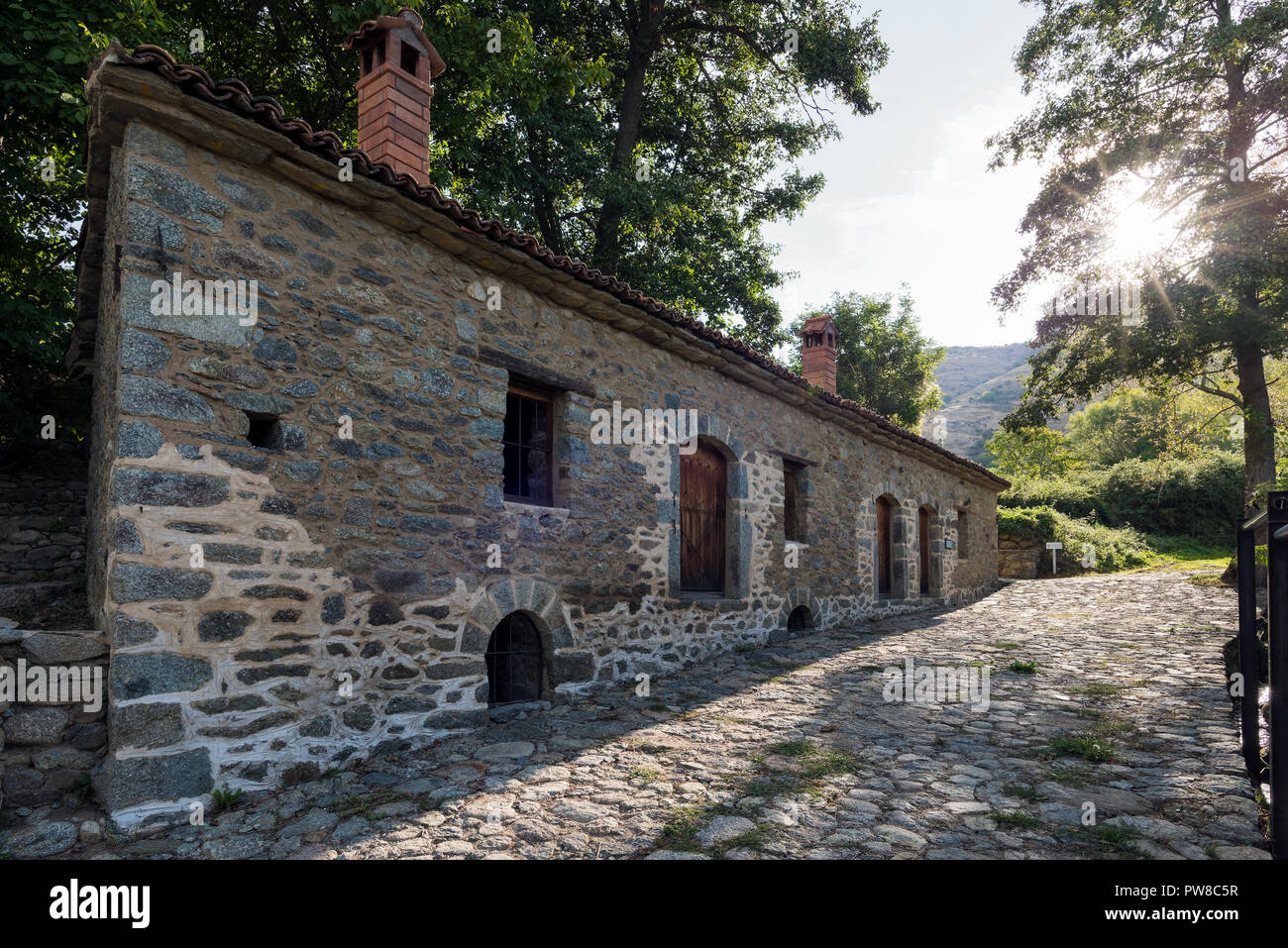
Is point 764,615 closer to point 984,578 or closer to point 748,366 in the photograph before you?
point 748,366

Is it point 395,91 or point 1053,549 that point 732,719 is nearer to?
point 395,91

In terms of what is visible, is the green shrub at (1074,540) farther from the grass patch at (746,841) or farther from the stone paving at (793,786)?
the grass patch at (746,841)

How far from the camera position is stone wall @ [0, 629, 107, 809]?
2941 millimetres

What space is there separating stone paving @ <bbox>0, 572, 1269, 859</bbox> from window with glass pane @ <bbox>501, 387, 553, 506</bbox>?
1.78 metres

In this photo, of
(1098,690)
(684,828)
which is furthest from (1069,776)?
(1098,690)

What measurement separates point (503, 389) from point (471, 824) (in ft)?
10.0

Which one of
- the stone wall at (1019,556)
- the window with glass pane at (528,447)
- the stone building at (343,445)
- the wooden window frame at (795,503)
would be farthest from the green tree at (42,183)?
the stone wall at (1019,556)

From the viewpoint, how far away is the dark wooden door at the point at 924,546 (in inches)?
519

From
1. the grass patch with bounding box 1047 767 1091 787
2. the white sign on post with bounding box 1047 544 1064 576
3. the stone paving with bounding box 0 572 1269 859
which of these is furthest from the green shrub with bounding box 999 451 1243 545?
the grass patch with bounding box 1047 767 1091 787

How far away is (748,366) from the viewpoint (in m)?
7.78

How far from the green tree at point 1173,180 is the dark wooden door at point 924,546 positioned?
11.8 feet

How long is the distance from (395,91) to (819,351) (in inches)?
316

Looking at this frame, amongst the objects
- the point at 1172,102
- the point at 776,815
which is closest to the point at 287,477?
the point at 776,815

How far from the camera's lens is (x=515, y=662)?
5449 mm
